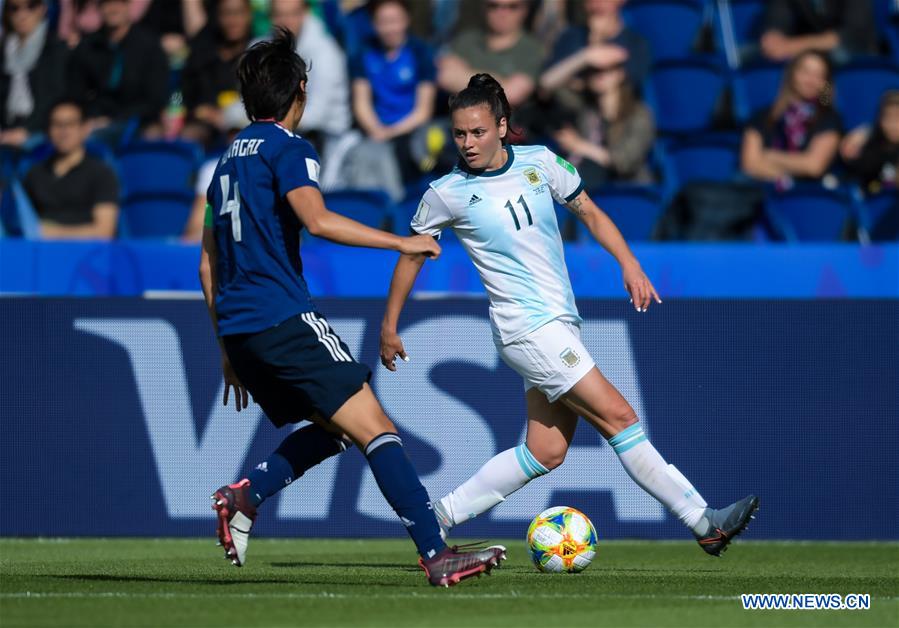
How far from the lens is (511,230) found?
7262 millimetres

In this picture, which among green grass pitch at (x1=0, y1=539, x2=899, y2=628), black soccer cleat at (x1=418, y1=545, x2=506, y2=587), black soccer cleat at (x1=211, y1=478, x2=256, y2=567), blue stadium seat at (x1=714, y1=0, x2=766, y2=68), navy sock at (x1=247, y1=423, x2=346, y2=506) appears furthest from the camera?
blue stadium seat at (x1=714, y1=0, x2=766, y2=68)

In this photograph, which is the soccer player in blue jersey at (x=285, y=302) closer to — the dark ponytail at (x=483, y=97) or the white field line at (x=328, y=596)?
the white field line at (x=328, y=596)

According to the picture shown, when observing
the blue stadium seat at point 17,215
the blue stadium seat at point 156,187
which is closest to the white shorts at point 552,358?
the blue stadium seat at point 156,187

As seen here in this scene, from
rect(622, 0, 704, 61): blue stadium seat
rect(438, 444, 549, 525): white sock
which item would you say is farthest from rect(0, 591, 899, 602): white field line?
rect(622, 0, 704, 61): blue stadium seat

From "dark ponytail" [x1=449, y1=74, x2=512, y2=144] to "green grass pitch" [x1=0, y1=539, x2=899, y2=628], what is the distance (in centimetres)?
208

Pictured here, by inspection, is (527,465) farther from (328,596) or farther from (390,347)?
(328,596)

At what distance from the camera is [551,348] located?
7.24m

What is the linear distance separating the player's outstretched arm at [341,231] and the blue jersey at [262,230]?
71 millimetres

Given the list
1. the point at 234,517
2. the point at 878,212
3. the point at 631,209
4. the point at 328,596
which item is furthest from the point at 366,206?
the point at 328,596

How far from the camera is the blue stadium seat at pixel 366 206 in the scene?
11.9m

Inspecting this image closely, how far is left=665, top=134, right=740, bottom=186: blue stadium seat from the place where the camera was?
508 inches

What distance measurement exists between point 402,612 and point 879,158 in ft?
26.6

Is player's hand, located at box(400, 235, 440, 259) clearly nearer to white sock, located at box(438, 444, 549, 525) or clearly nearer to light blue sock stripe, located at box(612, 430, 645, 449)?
light blue sock stripe, located at box(612, 430, 645, 449)

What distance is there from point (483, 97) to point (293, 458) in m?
1.82
